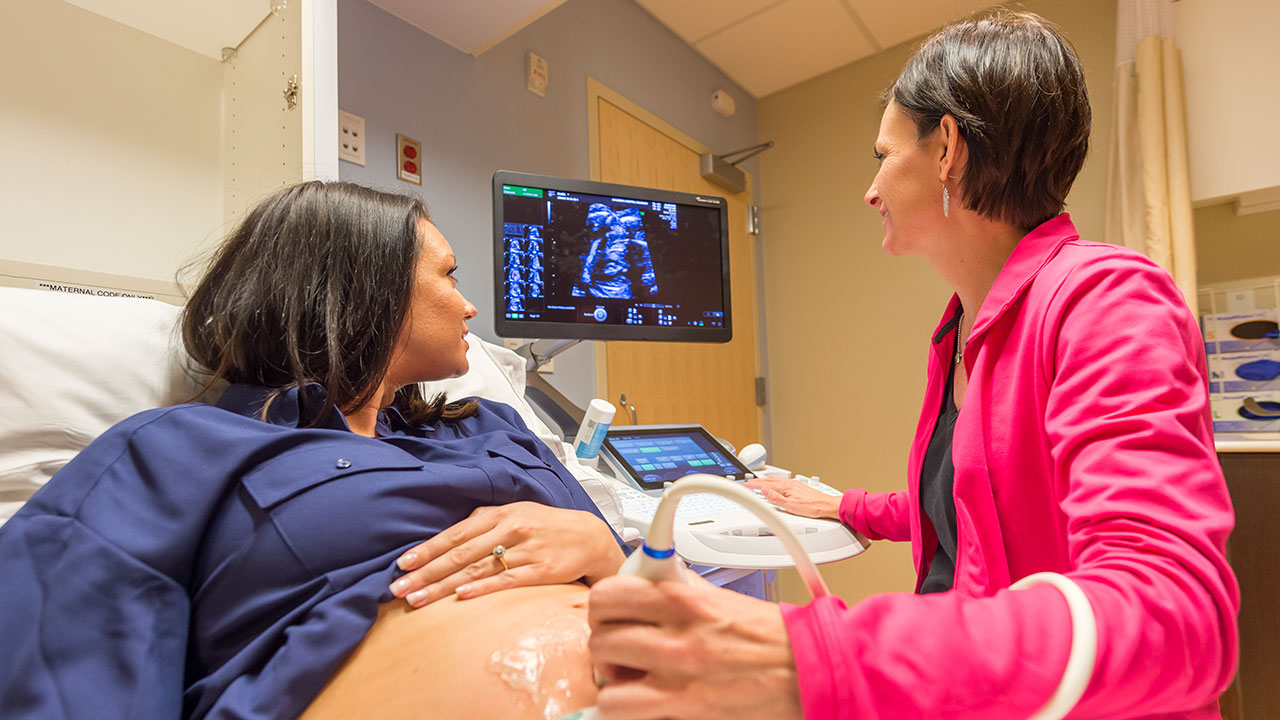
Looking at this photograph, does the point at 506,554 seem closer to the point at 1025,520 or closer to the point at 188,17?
the point at 1025,520

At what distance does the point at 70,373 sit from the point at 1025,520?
1.17 meters

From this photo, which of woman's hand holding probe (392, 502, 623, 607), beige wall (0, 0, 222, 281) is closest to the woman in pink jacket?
woman's hand holding probe (392, 502, 623, 607)

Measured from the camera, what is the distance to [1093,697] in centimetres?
41

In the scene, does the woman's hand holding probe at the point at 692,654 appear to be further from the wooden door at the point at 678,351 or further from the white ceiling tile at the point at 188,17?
the wooden door at the point at 678,351

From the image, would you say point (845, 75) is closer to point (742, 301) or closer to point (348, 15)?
point (742, 301)

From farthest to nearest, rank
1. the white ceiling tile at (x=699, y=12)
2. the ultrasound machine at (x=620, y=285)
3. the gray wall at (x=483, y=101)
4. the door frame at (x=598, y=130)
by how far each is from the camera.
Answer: the white ceiling tile at (x=699, y=12)
the door frame at (x=598, y=130)
the gray wall at (x=483, y=101)
the ultrasound machine at (x=620, y=285)

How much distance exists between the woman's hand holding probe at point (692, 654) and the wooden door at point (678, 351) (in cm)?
178

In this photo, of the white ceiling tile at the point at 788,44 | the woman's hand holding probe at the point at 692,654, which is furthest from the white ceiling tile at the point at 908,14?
the woman's hand holding probe at the point at 692,654

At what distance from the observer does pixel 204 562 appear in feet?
2.24

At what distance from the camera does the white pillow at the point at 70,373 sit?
2.65 ft

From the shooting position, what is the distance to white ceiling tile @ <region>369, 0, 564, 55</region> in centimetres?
158

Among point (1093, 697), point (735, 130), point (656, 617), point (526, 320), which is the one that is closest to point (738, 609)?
point (656, 617)

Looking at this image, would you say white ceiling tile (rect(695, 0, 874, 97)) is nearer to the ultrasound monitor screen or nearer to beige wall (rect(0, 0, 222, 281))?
the ultrasound monitor screen

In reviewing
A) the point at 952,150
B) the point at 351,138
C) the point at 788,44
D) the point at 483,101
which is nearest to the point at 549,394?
the point at 351,138
